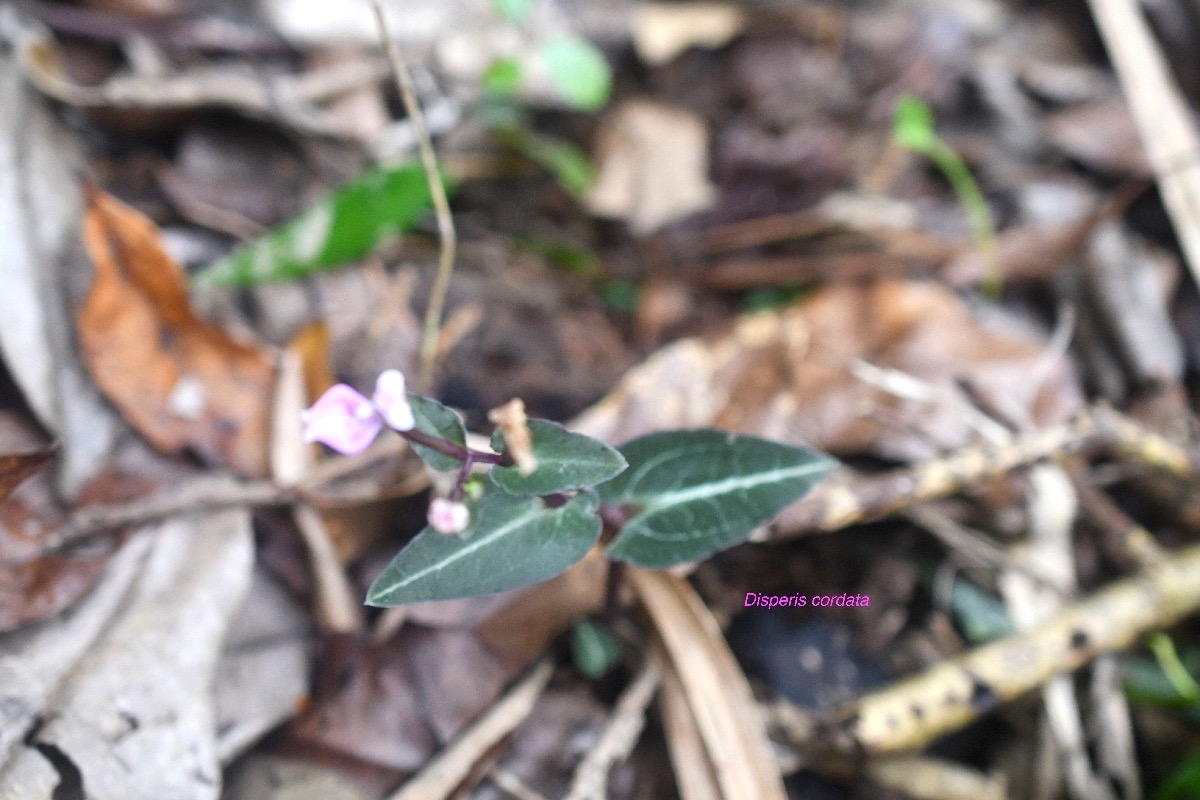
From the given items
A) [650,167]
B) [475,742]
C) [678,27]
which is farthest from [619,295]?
[475,742]

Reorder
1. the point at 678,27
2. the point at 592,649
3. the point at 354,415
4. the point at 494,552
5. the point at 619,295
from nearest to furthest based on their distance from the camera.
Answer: the point at 354,415
the point at 494,552
the point at 592,649
the point at 619,295
the point at 678,27

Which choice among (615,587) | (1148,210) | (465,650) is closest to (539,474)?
(615,587)

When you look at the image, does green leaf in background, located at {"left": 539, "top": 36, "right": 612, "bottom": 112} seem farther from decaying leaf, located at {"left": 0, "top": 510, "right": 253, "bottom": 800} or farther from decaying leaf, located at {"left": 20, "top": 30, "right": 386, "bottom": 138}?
decaying leaf, located at {"left": 0, "top": 510, "right": 253, "bottom": 800}

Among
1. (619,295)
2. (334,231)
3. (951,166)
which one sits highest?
(334,231)

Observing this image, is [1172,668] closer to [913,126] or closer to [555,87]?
[913,126]

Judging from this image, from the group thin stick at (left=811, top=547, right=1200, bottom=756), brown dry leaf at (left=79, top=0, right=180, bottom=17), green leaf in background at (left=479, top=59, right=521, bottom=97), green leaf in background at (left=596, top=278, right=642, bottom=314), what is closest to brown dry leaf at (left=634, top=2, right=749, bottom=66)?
green leaf in background at (left=479, top=59, right=521, bottom=97)

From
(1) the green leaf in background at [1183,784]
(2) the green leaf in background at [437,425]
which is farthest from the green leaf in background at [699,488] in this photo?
(1) the green leaf in background at [1183,784]

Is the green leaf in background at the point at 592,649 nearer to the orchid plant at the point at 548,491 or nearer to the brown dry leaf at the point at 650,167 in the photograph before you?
the orchid plant at the point at 548,491
